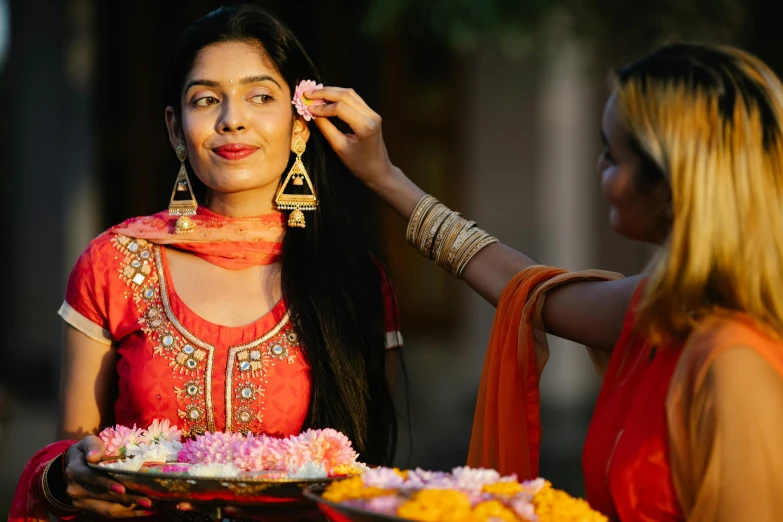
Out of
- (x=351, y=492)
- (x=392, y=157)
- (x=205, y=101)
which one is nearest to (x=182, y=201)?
(x=205, y=101)

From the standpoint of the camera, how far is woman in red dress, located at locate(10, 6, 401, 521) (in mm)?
2512

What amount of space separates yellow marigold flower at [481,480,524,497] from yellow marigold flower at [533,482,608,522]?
0.04 metres

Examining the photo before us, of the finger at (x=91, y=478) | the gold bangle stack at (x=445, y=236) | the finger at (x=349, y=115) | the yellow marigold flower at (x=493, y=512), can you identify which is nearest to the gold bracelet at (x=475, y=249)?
the gold bangle stack at (x=445, y=236)

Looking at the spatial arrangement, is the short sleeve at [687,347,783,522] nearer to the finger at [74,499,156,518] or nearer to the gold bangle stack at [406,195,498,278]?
the gold bangle stack at [406,195,498,278]

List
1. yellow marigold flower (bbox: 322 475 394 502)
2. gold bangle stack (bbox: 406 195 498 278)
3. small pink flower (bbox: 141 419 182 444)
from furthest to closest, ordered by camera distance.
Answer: gold bangle stack (bbox: 406 195 498 278) < small pink flower (bbox: 141 419 182 444) < yellow marigold flower (bbox: 322 475 394 502)

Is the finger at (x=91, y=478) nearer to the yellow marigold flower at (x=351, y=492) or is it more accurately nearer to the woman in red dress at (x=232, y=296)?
the woman in red dress at (x=232, y=296)

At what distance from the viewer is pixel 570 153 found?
8.15 meters

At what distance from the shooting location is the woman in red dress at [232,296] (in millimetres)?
2512

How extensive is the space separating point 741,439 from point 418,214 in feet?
3.78

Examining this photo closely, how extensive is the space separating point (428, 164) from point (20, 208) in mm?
3409

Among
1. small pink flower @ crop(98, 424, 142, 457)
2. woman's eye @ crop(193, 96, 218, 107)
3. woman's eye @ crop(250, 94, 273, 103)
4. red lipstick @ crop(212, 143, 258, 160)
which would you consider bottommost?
small pink flower @ crop(98, 424, 142, 457)

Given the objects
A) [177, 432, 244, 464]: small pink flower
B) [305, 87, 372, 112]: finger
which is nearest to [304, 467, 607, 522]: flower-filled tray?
[177, 432, 244, 464]: small pink flower

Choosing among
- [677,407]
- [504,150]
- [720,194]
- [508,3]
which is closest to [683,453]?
[677,407]

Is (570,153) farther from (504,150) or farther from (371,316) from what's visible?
(371,316)
